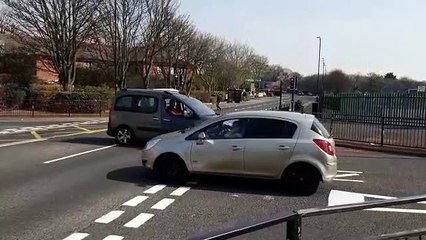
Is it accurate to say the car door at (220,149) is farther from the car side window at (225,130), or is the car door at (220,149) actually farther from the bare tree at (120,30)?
the bare tree at (120,30)

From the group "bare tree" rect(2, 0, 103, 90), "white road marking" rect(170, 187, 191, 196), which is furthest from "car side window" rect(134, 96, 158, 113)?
"bare tree" rect(2, 0, 103, 90)

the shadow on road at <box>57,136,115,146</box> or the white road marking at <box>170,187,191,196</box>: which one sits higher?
the shadow on road at <box>57,136,115,146</box>

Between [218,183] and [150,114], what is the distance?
6534mm

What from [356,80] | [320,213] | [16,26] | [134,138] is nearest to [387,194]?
[320,213]

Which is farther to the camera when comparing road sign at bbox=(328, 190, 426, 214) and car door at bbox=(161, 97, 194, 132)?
car door at bbox=(161, 97, 194, 132)

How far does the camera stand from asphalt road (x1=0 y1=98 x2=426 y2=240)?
6355 mm

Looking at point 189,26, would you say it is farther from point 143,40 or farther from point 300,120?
point 300,120

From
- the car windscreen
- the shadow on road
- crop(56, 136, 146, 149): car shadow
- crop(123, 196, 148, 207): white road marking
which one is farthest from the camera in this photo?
the shadow on road

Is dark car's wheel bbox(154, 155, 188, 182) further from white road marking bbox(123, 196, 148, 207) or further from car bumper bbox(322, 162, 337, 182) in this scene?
car bumper bbox(322, 162, 337, 182)

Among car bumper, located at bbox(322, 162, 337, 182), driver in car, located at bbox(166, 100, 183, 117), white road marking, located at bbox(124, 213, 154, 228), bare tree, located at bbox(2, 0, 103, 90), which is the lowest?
white road marking, located at bbox(124, 213, 154, 228)

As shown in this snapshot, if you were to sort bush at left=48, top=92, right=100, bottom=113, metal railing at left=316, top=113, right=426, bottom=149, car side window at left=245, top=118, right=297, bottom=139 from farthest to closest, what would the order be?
bush at left=48, top=92, right=100, bottom=113 → metal railing at left=316, top=113, right=426, bottom=149 → car side window at left=245, top=118, right=297, bottom=139

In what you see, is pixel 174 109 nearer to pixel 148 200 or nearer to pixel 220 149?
pixel 220 149

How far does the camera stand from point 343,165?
14.0m

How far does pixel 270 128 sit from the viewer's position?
977cm
